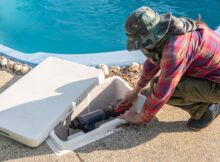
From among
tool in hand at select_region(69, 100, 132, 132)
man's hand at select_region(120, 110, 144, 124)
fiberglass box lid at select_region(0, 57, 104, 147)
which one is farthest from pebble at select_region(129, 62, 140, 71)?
man's hand at select_region(120, 110, 144, 124)

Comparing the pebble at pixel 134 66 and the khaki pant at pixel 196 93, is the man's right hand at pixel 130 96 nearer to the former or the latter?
the khaki pant at pixel 196 93

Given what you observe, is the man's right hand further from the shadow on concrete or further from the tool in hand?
the shadow on concrete

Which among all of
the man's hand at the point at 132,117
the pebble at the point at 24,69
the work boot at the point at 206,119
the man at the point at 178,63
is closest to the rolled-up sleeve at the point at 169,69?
the man at the point at 178,63

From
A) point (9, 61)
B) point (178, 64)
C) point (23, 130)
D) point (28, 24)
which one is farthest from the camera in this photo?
point (28, 24)

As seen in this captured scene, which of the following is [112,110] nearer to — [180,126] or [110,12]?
[180,126]

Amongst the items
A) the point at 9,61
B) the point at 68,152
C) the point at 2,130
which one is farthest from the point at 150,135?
the point at 9,61

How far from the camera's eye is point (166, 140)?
2.89 meters

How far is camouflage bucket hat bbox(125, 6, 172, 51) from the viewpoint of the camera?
2381 millimetres

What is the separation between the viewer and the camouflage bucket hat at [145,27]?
238 cm

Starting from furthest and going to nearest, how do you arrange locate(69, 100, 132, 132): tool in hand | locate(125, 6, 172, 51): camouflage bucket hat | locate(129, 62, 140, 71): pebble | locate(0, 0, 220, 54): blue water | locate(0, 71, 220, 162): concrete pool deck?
locate(0, 0, 220, 54): blue water
locate(129, 62, 140, 71): pebble
locate(69, 100, 132, 132): tool in hand
locate(0, 71, 220, 162): concrete pool deck
locate(125, 6, 172, 51): camouflage bucket hat

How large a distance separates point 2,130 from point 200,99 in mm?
1400

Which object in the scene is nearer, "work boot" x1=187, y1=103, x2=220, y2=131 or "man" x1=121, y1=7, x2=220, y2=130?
"man" x1=121, y1=7, x2=220, y2=130

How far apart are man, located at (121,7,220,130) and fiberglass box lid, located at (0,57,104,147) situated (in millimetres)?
408

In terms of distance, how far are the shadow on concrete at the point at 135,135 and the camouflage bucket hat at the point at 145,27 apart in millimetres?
756
